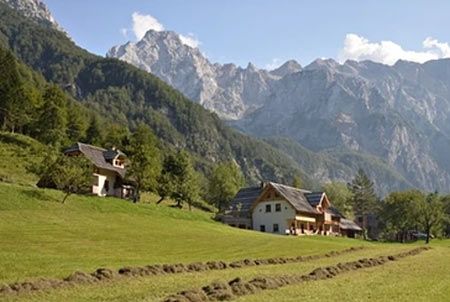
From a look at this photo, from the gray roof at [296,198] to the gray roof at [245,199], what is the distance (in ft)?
23.8

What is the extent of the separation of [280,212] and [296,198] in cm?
480

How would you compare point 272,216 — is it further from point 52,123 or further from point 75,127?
point 75,127

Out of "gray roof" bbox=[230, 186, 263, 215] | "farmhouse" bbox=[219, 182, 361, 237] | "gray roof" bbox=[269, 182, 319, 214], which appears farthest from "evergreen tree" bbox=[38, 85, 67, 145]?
"gray roof" bbox=[269, 182, 319, 214]

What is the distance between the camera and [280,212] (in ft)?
339

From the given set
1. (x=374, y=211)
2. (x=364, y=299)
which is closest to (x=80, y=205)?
(x=364, y=299)

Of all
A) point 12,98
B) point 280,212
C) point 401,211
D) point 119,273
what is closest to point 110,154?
point 12,98

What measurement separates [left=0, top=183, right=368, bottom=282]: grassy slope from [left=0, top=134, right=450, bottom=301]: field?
6 centimetres

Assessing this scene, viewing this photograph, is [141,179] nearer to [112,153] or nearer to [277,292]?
[112,153]

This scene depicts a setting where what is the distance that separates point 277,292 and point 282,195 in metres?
79.3

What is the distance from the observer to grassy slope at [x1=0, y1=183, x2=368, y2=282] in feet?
103

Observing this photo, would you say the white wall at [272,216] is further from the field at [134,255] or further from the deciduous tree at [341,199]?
the deciduous tree at [341,199]

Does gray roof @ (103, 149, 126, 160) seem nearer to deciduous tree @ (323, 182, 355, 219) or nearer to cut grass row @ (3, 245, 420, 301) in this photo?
deciduous tree @ (323, 182, 355, 219)

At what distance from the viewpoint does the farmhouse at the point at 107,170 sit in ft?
313

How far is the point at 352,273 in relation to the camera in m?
33.2
